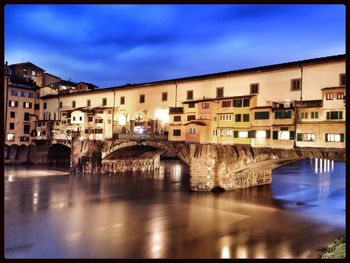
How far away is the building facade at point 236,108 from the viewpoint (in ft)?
90.1

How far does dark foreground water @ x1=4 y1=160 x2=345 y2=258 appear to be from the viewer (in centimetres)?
1802

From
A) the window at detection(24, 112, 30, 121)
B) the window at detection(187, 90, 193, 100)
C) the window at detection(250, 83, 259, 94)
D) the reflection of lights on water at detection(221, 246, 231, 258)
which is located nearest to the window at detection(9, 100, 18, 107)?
the window at detection(24, 112, 30, 121)

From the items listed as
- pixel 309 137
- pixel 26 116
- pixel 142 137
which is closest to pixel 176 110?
pixel 142 137

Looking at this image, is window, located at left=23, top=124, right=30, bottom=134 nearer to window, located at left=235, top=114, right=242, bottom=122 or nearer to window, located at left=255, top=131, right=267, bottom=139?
window, located at left=235, top=114, right=242, bottom=122

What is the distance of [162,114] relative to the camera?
143ft

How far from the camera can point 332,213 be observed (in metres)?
26.8

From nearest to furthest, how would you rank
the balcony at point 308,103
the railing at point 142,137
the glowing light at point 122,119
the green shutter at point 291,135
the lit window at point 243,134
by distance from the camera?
the balcony at point 308,103 → the green shutter at point 291,135 → the lit window at point 243,134 → the railing at point 142,137 → the glowing light at point 122,119

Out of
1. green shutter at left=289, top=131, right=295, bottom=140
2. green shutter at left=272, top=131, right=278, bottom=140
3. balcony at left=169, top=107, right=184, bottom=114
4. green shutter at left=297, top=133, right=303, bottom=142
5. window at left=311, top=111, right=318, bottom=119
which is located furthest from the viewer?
balcony at left=169, top=107, right=184, bottom=114

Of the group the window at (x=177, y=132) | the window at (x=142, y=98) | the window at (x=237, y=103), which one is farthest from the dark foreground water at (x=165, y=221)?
the window at (x=142, y=98)

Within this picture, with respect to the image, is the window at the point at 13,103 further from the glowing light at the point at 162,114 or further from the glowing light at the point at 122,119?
the glowing light at the point at 162,114

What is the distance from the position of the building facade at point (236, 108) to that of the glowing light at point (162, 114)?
42 mm

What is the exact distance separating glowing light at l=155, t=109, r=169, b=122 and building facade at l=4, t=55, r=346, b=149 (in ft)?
0.14

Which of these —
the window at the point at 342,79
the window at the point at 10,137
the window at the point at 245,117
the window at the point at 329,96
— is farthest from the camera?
the window at the point at 10,137

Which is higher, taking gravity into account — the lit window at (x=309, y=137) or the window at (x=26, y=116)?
the window at (x=26, y=116)
